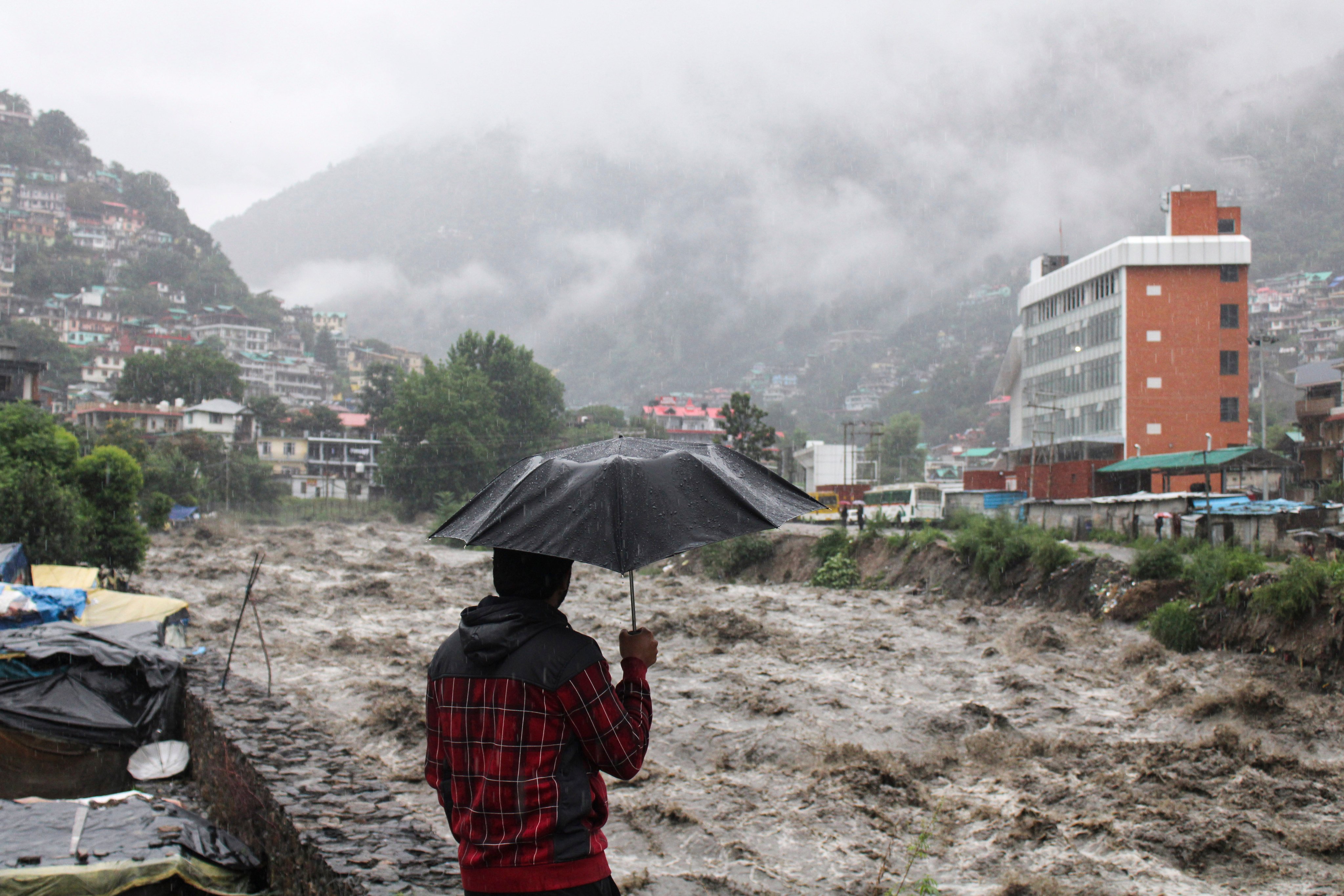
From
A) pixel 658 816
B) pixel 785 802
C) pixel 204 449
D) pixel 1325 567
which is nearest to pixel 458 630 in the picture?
pixel 658 816

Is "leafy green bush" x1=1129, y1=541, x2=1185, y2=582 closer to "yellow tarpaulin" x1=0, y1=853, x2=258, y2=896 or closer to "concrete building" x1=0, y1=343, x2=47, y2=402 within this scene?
"yellow tarpaulin" x1=0, y1=853, x2=258, y2=896

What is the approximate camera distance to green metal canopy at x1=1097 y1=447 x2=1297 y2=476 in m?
30.3

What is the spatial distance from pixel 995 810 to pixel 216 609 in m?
22.8

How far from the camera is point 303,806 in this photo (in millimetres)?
5930

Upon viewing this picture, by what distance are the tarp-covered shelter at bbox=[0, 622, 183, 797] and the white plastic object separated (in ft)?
0.34

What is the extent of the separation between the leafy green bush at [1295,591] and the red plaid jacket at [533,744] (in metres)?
15.8

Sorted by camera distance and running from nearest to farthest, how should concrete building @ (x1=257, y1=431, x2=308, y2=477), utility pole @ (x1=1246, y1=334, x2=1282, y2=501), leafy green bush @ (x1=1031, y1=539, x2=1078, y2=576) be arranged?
leafy green bush @ (x1=1031, y1=539, x2=1078, y2=576), utility pole @ (x1=1246, y1=334, x2=1282, y2=501), concrete building @ (x1=257, y1=431, x2=308, y2=477)

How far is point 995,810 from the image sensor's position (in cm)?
923

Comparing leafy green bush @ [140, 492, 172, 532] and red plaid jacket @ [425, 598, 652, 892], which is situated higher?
red plaid jacket @ [425, 598, 652, 892]

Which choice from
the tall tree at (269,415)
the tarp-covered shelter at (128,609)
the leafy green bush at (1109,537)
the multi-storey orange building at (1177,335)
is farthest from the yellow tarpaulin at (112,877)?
the tall tree at (269,415)

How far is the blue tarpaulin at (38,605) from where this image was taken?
11.6m

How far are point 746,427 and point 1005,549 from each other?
1138 inches

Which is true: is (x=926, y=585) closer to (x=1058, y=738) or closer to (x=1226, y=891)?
(x=1058, y=738)

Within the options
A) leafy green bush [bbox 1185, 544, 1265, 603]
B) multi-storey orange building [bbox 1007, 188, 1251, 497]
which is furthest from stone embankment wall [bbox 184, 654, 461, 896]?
multi-storey orange building [bbox 1007, 188, 1251, 497]
